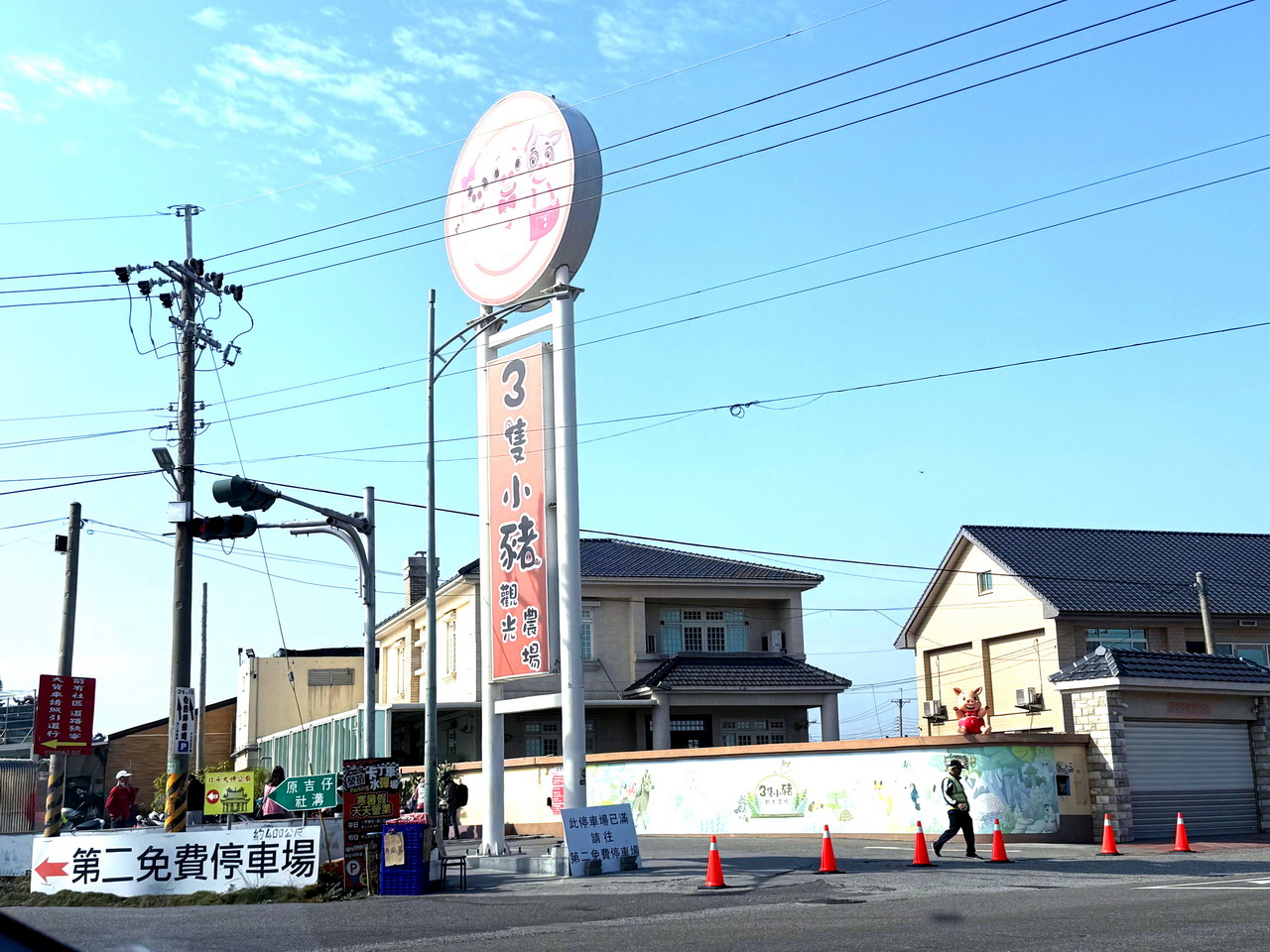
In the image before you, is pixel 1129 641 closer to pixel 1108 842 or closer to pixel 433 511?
pixel 1108 842

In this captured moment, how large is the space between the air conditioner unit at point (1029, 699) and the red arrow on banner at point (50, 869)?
28.2 metres

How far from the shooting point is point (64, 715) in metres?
24.0

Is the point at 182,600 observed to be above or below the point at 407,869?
above

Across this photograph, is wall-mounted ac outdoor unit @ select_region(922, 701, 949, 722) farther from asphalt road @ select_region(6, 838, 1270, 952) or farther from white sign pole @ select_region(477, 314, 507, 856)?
white sign pole @ select_region(477, 314, 507, 856)

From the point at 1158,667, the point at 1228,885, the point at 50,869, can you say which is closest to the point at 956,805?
the point at 1228,885

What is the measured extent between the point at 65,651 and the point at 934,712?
2745 cm

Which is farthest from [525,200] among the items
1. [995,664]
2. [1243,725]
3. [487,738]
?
[995,664]

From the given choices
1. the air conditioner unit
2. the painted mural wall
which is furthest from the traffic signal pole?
the air conditioner unit

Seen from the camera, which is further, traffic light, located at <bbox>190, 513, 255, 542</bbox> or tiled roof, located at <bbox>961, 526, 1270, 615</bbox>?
tiled roof, located at <bbox>961, 526, 1270, 615</bbox>

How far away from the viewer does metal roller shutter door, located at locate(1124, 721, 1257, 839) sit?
75.7ft

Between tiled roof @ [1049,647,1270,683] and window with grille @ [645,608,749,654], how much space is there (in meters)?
17.4

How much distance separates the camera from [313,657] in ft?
178

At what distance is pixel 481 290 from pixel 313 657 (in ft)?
119

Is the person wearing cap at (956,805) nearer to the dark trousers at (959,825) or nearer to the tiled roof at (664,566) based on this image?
the dark trousers at (959,825)
